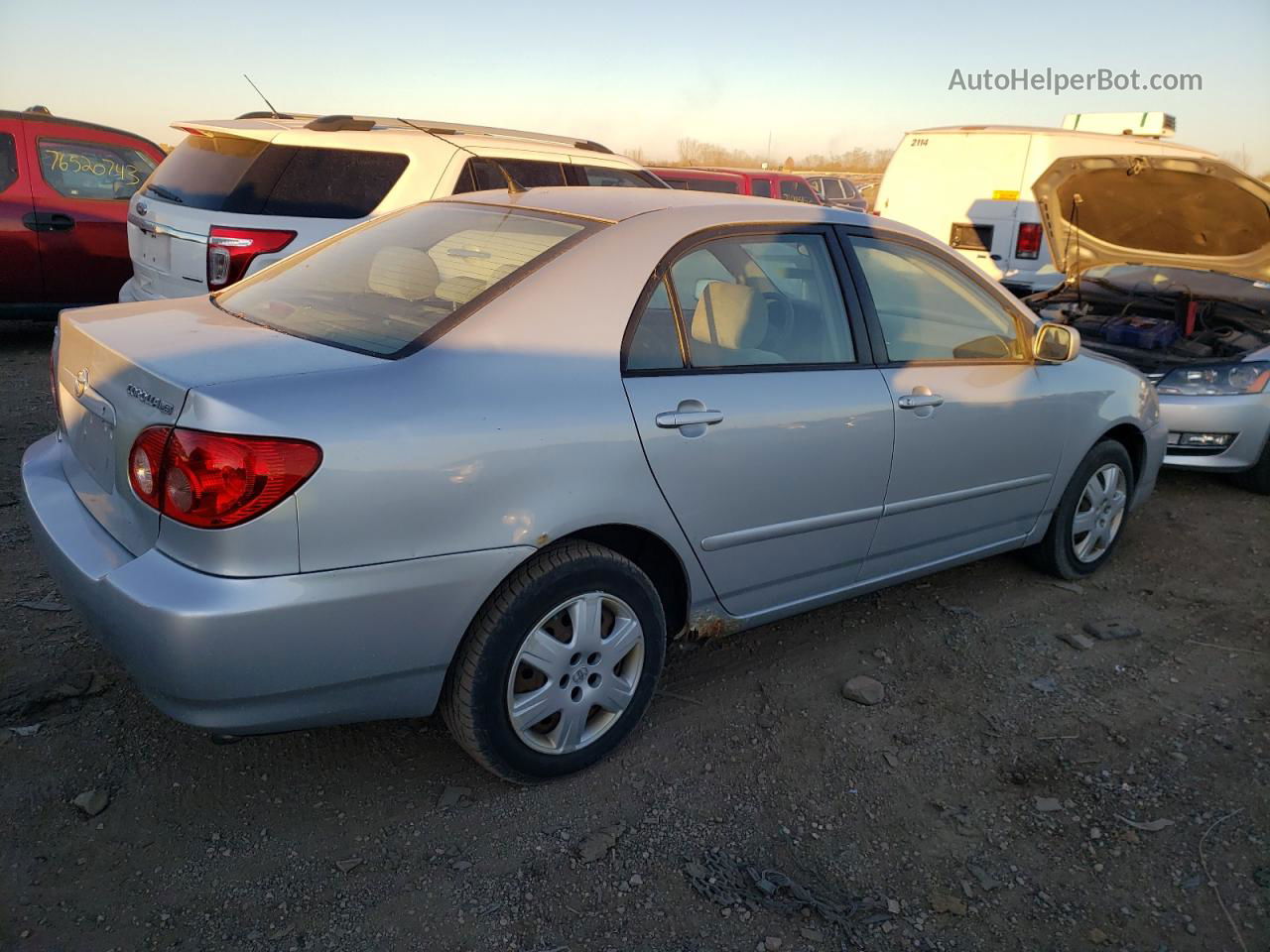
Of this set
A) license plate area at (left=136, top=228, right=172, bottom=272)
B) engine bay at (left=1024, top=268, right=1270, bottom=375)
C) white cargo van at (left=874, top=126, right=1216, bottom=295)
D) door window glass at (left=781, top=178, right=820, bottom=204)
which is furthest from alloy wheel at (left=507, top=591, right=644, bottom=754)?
door window glass at (left=781, top=178, right=820, bottom=204)

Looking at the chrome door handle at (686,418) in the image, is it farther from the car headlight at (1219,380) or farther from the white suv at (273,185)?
the car headlight at (1219,380)

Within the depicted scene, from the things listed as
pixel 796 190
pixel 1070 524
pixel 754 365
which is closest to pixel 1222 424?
pixel 1070 524

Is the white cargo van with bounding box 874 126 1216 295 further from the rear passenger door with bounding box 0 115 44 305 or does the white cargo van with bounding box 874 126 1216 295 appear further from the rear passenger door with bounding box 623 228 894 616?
the rear passenger door with bounding box 0 115 44 305

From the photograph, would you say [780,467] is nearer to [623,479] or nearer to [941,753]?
[623,479]

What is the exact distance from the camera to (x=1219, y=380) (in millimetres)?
5609

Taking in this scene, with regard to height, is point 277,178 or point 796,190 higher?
point 796,190

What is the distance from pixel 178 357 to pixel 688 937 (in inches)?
70.7

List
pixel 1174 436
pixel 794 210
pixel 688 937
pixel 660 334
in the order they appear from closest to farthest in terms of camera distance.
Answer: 1. pixel 688 937
2. pixel 660 334
3. pixel 794 210
4. pixel 1174 436

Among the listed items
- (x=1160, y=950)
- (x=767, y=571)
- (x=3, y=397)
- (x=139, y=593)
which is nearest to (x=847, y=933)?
(x=1160, y=950)

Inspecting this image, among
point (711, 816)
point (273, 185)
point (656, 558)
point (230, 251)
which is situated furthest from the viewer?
point (273, 185)

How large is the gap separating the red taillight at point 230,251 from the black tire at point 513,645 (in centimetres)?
355

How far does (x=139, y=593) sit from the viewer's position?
2.14 m

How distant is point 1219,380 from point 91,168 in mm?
8193

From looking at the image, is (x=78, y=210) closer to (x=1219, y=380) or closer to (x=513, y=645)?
(x=513, y=645)
